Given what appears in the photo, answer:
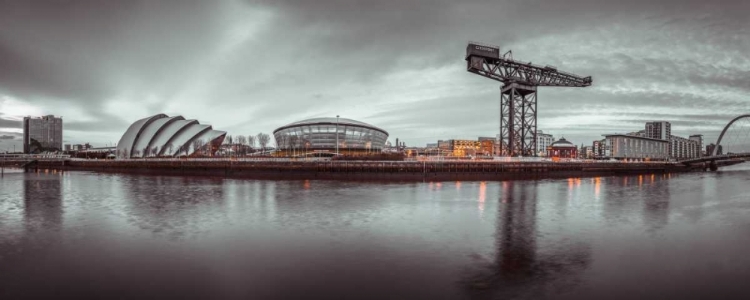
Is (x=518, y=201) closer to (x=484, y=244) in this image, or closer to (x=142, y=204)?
(x=484, y=244)

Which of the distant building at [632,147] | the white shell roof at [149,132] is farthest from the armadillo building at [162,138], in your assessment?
the distant building at [632,147]

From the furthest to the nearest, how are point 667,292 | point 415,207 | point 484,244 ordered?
1. point 415,207
2. point 484,244
3. point 667,292

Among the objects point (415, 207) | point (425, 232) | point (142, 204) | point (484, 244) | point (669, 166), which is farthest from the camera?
point (669, 166)

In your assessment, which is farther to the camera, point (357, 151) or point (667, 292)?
point (357, 151)

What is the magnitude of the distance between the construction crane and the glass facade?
45229mm

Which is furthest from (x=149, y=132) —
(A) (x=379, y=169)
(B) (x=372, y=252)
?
(B) (x=372, y=252)

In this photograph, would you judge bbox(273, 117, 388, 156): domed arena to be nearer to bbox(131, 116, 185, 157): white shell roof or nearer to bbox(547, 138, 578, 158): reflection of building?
bbox(131, 116, 185, 157): white shell roof

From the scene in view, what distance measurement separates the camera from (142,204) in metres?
20.8

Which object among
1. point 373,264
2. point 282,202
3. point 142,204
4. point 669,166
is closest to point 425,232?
point 373,264

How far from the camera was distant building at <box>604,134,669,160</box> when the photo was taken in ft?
460

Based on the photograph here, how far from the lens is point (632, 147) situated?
145 m

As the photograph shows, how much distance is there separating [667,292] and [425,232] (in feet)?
22.6

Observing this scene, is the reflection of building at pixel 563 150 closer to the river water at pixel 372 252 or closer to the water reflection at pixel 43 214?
the river water at pixel 372 252

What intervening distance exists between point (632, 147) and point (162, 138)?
153m
